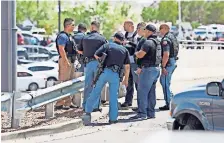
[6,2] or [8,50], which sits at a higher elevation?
[6,2]

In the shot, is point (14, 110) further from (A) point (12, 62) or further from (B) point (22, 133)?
(A) point (12, 62)

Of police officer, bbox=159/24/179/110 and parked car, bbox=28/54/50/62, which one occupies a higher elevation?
police officer, bbox=159/24/179/110

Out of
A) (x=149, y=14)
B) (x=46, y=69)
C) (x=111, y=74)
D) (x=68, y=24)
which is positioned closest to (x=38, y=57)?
(x=46, y=69)

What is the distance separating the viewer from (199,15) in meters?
83.3

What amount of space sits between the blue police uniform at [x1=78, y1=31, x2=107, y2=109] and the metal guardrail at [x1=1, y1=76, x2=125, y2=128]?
31cm

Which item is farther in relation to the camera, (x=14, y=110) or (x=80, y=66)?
(x=80, y=66)

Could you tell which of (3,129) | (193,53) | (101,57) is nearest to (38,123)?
(3,129)

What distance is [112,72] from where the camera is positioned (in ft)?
33.7

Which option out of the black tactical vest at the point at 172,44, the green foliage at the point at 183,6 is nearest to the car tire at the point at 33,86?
the black tactical vest at the point at 172,44

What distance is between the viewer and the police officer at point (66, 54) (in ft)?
38.0

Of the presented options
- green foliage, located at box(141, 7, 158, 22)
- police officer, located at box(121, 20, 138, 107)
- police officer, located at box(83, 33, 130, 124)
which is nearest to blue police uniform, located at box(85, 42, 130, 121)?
police officer, located at box(83, 33, 130, 124)

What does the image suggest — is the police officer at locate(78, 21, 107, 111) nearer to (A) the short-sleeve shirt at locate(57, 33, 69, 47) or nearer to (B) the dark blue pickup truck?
(A) the short-sleeve shirt at locate(57, 33, 69, 47)

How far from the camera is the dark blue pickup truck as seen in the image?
724cm

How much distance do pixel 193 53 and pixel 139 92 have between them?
1895 centimetres
